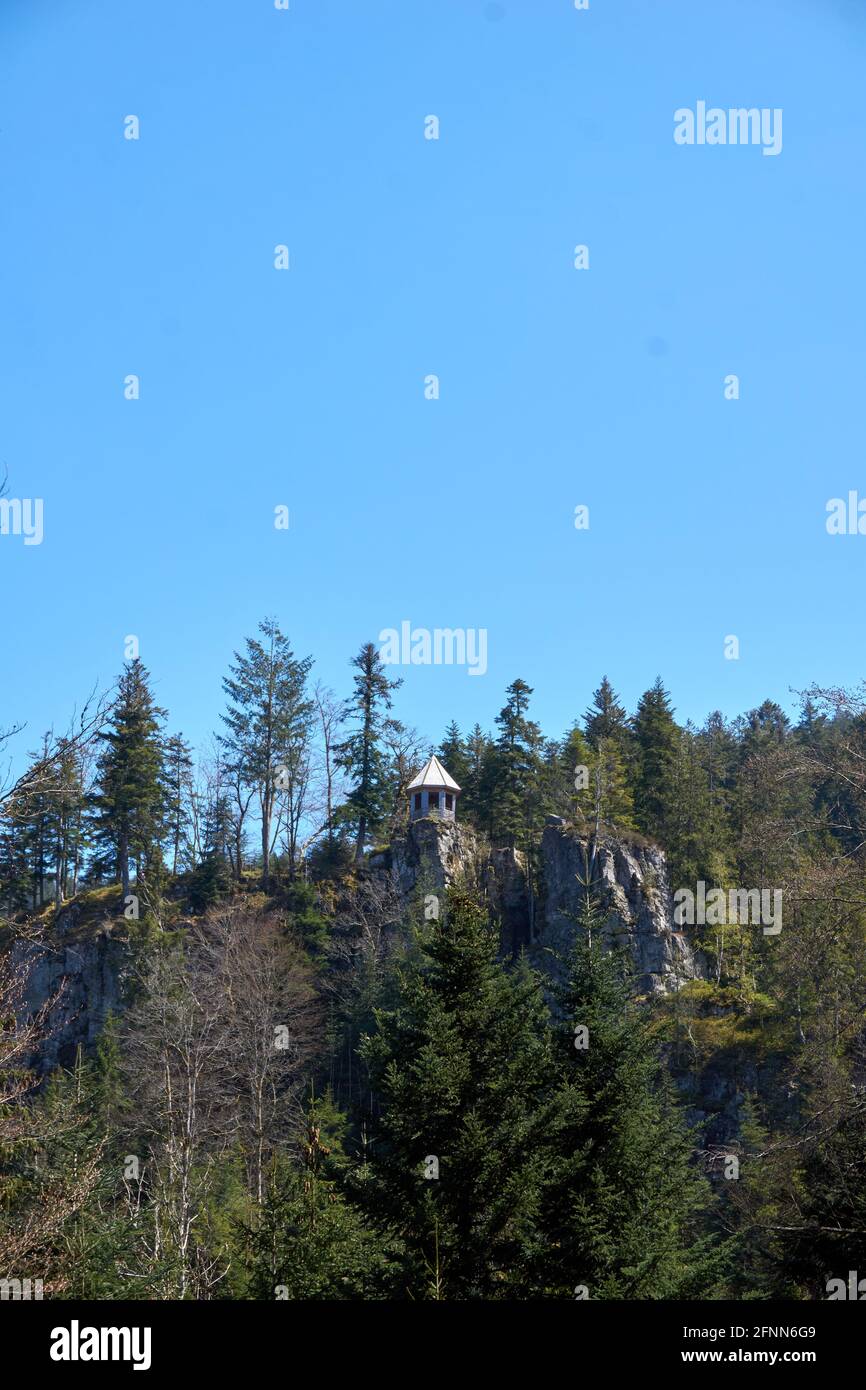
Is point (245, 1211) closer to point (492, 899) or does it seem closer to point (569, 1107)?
point (569, 1107)

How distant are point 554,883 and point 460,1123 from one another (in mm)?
34238

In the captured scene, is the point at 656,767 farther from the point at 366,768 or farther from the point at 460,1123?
the point at 460,1123

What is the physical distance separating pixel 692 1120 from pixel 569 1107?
24.3 metres

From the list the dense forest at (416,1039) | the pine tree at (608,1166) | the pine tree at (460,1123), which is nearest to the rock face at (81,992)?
the dense forest at (416,1039)

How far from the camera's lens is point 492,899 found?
55656 mm

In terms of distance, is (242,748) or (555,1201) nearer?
(555,1201)

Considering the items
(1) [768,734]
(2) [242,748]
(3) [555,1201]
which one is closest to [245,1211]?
(3) [555,1201]

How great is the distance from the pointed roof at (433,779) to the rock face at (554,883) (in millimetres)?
2121

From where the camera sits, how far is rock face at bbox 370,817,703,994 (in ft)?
166

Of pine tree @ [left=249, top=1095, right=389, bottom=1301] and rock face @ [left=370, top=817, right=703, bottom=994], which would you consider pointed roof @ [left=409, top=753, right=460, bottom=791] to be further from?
pine tree @ [left=249, top=1095, right=389, bottom=1301]

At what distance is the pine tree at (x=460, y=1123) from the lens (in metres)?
18.6

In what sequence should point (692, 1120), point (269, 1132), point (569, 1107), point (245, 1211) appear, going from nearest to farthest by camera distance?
point (569, 1107), point (245, 1211), point (269, 1132), point (692, 1120)

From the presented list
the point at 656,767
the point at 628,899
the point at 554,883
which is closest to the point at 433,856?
the point at 554,883

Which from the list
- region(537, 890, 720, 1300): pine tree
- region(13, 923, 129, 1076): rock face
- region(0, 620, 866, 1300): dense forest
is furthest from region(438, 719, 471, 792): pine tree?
region(537, 890, 720, 1300): pine tree
